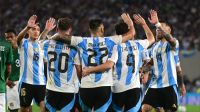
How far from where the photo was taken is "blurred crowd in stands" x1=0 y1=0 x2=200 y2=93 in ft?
107

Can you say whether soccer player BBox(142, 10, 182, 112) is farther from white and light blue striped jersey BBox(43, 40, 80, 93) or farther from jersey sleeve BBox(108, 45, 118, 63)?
white and light blue striped jersey BBox(43, 40, 80, 93)

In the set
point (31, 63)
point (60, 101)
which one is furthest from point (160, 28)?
point (31, 63)

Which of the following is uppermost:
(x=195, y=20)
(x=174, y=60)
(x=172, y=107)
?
(x=195, y=20)

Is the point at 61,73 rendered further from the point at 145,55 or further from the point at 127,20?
the point at 145,55

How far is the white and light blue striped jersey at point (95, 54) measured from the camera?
10398mm

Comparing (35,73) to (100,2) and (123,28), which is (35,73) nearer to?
(123,28)

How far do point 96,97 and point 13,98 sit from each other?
4196 mm

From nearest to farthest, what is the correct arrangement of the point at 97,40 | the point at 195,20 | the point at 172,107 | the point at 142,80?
1. the point at 97,40
2. the point at 172,107
3. the point at 142,80
4. the point at 195,20

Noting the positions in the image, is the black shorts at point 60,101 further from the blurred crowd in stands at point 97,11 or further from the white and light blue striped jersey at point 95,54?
the blurred crowd in stands at point 97,11

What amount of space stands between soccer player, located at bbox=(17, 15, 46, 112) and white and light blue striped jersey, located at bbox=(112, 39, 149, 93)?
2.67 m

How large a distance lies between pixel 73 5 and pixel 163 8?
491 cm

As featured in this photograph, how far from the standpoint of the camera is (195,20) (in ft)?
108

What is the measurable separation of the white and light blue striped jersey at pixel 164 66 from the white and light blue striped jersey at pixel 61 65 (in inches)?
82.3

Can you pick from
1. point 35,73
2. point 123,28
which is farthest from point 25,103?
point 123,28
